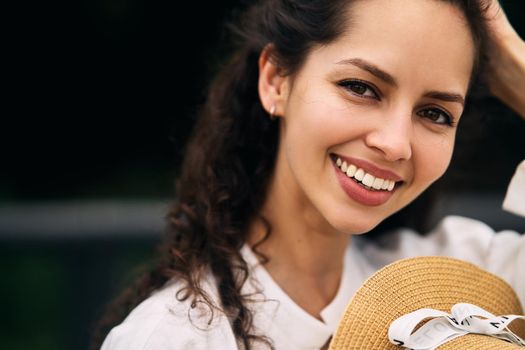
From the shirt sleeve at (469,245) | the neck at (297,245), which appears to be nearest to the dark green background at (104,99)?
the shirt sleeve at (469,245)

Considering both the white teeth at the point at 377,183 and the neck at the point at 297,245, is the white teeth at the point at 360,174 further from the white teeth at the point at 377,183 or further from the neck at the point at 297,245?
the neck at the point at 297,245

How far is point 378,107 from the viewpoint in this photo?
148 centimetres

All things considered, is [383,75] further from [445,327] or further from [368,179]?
[445,327]

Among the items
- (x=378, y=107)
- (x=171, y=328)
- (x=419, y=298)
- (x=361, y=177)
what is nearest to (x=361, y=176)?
(x=361, y=177)

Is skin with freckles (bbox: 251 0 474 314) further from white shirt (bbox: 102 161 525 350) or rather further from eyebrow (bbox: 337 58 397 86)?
white shirt (bbox: 102 161 525 350)

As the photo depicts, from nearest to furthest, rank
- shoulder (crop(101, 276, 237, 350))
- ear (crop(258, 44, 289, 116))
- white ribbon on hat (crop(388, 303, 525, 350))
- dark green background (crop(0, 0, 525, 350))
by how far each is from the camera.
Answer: white ribbon on hat (crop(388, 303, 525, 350)) < shoulder (crop(101, 276, 237, 350)) < ear (crop(258, 44, 289, 116)) < dark green background (crop(0, 0, 525, 350))

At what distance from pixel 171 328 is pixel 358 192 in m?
0.42

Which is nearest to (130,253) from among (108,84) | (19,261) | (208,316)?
(19,261)

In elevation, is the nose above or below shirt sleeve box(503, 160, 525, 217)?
above

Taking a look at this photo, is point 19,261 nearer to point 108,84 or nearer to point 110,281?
point 110,281

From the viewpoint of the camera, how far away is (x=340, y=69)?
58.6 inches

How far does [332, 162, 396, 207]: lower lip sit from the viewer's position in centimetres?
151

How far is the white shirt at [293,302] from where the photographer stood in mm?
1455

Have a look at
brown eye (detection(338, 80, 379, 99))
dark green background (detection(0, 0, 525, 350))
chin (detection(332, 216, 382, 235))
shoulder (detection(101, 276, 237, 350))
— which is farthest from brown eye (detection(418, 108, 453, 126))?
dark green background (detection(0, 0, 525, 350))
